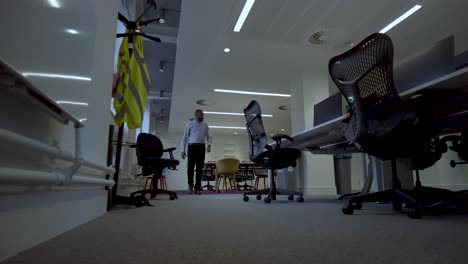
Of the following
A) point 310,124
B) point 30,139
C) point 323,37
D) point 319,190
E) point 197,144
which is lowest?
point 319,190

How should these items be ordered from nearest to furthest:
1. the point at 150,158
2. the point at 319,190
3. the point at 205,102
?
the point at 150,158
the point at 319,190
the point at 205,102

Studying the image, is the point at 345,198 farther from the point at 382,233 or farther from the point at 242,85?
the point at 242,85

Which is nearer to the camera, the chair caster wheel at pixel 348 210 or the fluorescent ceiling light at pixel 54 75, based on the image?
the fluorescent ceiling light at pixel 54 75

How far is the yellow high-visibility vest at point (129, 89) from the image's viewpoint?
7.42 ft

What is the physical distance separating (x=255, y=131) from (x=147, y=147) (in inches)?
57.4

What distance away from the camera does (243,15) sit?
408cm

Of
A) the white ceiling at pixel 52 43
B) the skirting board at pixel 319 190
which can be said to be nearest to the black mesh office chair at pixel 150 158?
the white ceiling at pixel 52 43

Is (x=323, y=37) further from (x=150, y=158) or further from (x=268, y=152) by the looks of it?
(x=150, y=158)

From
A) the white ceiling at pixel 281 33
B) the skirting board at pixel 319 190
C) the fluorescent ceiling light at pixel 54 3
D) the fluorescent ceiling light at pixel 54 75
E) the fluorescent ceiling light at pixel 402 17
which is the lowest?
the skirting board at pixel 319 190

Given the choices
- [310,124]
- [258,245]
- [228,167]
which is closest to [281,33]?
[310,124]

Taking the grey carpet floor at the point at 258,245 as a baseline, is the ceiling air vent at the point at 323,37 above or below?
above

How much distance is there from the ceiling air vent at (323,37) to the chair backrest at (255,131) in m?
2.03

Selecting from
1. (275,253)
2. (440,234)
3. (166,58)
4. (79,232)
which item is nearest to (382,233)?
(440,234)

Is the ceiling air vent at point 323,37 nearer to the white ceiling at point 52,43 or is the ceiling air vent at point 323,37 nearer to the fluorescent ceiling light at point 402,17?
the fluorescent ceiling light at point 402,17
